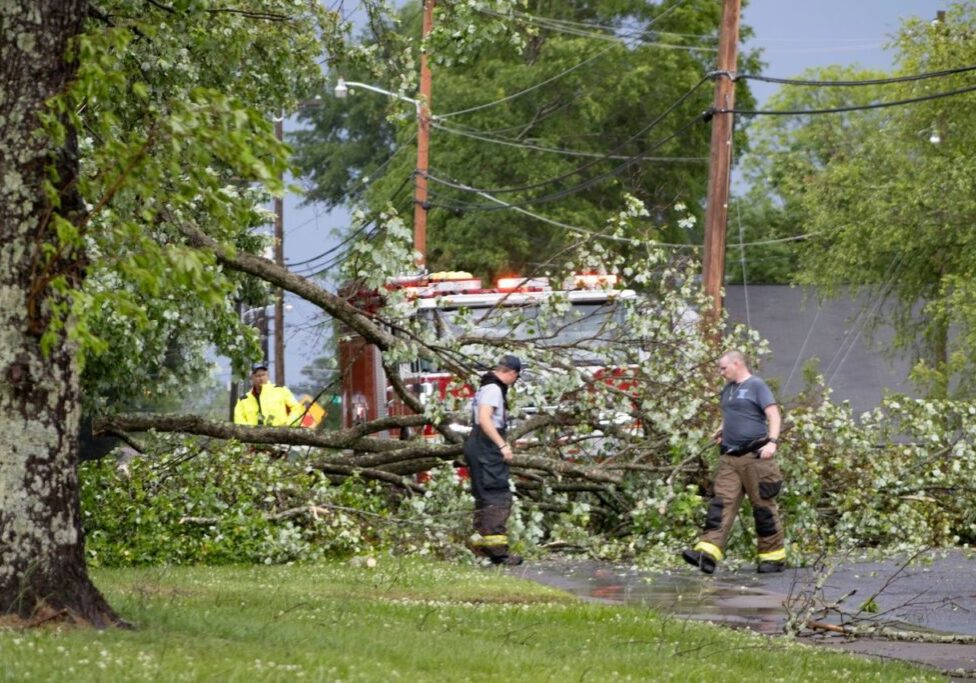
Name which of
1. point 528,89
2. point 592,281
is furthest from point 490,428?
point 528,89

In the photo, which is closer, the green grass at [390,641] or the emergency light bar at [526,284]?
the green grass at [390,641]

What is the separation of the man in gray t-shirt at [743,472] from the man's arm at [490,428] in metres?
1.66

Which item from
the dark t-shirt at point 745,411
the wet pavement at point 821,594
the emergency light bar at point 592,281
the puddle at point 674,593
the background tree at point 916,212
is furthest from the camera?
the background tree at point 916,212

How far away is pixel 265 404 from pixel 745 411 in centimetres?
644

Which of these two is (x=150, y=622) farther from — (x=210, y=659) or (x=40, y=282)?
(x=40, y=282)

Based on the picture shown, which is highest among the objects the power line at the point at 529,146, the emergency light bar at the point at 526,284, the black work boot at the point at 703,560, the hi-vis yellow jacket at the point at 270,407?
the power line at the point at 529,146

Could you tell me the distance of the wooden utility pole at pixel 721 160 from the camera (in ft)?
70.8

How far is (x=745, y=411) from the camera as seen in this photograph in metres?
14.3

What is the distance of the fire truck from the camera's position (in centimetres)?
1589

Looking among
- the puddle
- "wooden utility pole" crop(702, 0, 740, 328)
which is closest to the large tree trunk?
the puddle

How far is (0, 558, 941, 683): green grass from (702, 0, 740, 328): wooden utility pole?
33.2ft

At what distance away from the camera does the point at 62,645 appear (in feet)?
24.1

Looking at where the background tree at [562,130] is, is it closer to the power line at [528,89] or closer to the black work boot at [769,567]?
the power line at [528,89]

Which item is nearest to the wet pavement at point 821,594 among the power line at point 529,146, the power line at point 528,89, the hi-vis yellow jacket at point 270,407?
the hi-vis yellow jacket at point 270,407
